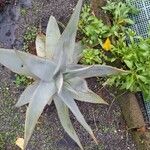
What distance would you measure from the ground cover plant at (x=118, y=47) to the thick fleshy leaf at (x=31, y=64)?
0.56 meters

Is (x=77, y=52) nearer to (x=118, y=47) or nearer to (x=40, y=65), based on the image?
(x=118, y=47)

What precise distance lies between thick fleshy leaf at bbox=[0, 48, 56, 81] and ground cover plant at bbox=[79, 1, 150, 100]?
0.56 m

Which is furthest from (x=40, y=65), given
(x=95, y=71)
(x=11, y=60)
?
(x=95, y=71)

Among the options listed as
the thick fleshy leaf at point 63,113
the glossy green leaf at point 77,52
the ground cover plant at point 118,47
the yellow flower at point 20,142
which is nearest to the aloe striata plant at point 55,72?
the thick fleshy leaf at point 63,113

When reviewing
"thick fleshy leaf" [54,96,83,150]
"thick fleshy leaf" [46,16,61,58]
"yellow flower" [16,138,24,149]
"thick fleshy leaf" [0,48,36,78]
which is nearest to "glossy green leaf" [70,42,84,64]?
"thick fleshy leaf" [46,16,61,58]

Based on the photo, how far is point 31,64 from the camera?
196 centimetres

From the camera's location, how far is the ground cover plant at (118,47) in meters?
2.63

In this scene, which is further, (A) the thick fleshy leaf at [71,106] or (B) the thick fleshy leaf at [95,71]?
(A) the thick fleshy leaf at [71,106]

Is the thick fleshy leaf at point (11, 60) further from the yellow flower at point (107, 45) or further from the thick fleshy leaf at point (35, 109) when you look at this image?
the yellow flower at point (107, 45)

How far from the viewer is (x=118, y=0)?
2.85 m

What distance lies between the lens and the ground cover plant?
2627mm

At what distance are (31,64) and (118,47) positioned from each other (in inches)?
35.8

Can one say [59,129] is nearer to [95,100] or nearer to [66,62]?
[95,100]

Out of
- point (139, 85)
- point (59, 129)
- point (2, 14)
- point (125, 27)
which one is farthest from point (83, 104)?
point (2, 14)
